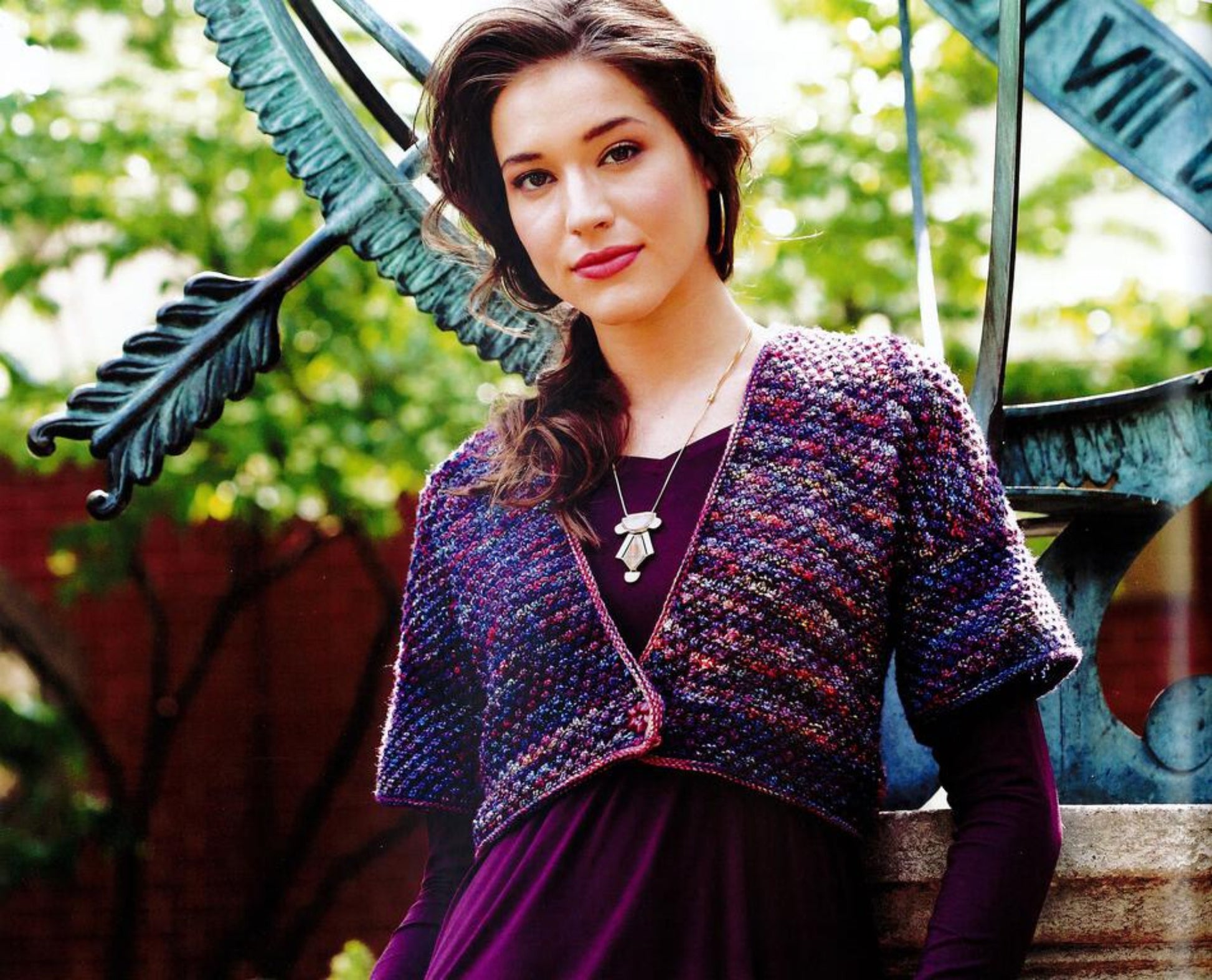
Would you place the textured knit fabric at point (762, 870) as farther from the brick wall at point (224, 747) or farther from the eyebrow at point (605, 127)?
the brick wall at point (224, 747)

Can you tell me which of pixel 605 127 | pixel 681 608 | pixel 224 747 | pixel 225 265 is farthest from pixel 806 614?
pixel 224 747

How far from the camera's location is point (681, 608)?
1.35 m

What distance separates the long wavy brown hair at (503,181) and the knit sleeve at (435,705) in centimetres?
11

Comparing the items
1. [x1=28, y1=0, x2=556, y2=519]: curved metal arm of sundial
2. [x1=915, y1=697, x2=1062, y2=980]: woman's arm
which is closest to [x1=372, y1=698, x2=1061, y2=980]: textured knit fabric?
[x1=915, y1=697, x2=1062, y2=980]: woman's arm

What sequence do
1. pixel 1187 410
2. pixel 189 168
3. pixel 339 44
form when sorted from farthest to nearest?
pixel 189 168 < pixel 339 44 < pixel 1187 410

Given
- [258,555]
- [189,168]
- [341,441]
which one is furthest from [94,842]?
[189,168]

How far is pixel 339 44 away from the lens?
→ 2062 millimetres

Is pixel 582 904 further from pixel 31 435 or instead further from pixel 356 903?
pixel 356 903

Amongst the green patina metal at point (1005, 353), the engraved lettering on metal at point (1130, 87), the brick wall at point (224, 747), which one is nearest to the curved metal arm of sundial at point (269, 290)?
the green patina metal at point (1005, 353)

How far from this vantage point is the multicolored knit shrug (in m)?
1.31

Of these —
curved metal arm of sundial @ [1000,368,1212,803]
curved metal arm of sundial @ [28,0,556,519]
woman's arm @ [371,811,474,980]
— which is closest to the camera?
woman's arm @ [371,811,474,980]

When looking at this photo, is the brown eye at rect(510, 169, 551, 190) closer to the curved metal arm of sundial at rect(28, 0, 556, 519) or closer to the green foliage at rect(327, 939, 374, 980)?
the curved metal arm of sundial at rect(28, 0, 556, 519)

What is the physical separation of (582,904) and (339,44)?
1277mm

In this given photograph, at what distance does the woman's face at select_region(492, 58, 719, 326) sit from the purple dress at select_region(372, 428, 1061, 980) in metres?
0.19
